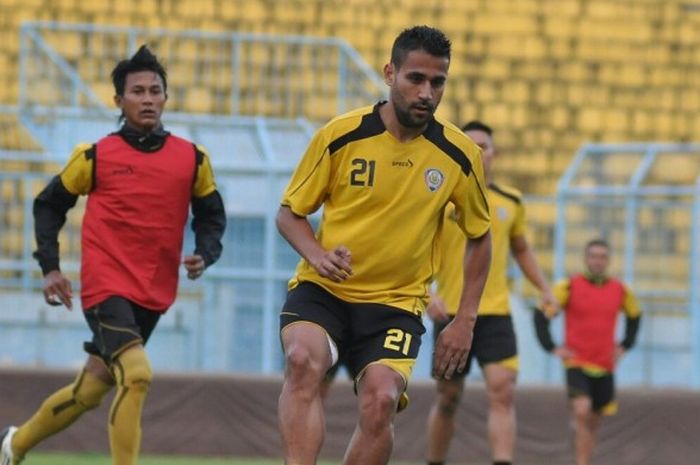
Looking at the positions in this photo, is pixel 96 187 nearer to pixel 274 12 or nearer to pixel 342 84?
pixel 342 84

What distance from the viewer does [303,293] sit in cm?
754

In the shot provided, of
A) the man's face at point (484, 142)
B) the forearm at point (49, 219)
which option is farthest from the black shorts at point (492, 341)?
the forearm at point (49, 219)

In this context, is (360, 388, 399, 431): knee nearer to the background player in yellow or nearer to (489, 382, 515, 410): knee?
(489, 382, 515, 410): knee

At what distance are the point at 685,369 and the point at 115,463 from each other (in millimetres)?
8437

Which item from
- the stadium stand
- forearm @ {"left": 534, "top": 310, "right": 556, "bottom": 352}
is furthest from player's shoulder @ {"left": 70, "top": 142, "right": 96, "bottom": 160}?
the stadium stand

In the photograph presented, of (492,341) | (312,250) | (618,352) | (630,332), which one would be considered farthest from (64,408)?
(630,332)

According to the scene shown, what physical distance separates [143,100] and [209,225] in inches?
29.5

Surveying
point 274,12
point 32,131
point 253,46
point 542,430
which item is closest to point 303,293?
point 542,430

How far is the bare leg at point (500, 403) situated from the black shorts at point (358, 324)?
12.1ft

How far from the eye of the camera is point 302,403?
7172 millimetres

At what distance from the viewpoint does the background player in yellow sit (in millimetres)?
13734

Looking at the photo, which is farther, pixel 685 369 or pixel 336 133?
pixel 685 369

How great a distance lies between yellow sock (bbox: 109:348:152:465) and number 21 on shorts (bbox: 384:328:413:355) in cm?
168

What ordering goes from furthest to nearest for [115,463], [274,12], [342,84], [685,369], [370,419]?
[274,12]
[342,84]
[685,369]
[115,463]
[370,419]
